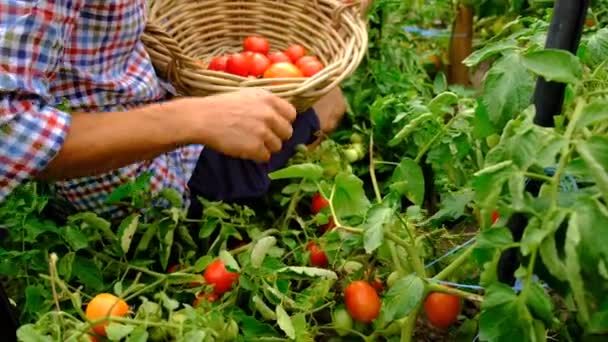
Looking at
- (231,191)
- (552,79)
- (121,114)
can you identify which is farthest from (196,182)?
(552,79)

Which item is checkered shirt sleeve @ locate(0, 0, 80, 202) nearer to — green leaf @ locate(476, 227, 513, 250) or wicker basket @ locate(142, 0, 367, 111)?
wicker basket @ locate(142, 0, 367, 111)

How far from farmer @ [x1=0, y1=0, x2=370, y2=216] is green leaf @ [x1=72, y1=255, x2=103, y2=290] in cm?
14

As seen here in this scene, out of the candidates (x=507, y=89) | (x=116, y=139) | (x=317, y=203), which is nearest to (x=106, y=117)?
(x=116, y=139)

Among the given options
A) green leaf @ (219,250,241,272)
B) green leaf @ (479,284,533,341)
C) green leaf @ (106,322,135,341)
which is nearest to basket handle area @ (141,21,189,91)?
green leaf @ (219,250,241,272)

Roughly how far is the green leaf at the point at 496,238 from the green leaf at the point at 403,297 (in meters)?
0.14

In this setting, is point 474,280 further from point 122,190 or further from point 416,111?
point 122,190

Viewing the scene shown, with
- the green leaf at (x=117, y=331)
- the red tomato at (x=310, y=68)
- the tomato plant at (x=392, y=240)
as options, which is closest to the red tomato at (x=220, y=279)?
the tomato plant at (x=392, y=240)

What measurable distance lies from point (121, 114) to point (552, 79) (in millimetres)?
671

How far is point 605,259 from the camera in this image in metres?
0.73

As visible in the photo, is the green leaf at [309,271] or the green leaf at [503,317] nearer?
the green leaf at [503,317]

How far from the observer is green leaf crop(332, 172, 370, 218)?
113 cm

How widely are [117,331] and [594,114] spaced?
1.99 feet

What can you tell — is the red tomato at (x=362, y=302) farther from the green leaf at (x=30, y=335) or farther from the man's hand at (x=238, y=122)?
the green leaf at (x=30, y=335)

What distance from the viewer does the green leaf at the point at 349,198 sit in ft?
3.72
